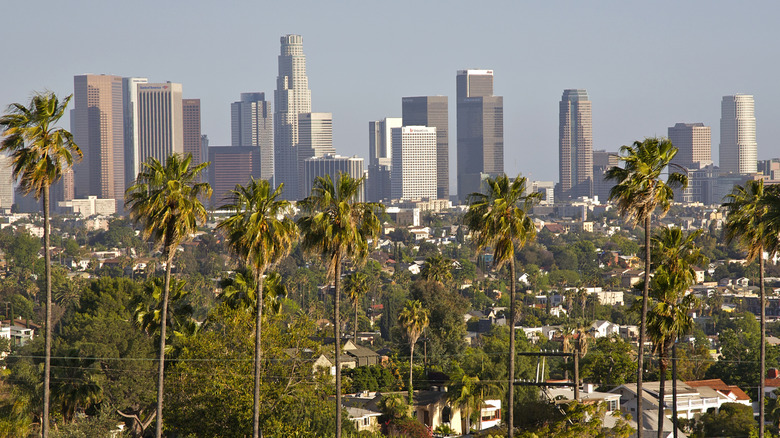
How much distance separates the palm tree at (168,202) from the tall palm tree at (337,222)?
341 cm

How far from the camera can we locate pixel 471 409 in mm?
53750

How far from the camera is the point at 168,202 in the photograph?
28672mm

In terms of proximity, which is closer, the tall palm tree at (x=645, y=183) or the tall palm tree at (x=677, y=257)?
the tall palm tree at (x=645, y=183)

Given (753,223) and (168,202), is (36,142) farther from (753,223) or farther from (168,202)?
(753,223)

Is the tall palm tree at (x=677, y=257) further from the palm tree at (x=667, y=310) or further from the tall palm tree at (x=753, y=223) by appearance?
the tall palm tree at (x=753, y=223)

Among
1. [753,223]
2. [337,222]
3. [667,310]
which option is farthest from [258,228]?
[753,223]

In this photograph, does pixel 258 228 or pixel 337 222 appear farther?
pixel 337 222

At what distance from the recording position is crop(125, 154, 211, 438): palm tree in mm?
28531

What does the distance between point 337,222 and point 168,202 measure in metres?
5.13

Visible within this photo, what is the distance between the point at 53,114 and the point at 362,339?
80.4 metres

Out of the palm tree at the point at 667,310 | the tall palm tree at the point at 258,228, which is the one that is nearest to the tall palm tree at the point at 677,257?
the palm tree at the point at 667,310

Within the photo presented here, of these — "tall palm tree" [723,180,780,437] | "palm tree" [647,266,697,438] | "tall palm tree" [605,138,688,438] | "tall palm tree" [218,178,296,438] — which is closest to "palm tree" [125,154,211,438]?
"tall palm tree" [218,178,296,438]

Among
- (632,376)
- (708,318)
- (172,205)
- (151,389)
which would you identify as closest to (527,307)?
(708,318)

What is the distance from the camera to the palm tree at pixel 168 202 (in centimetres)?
2853
